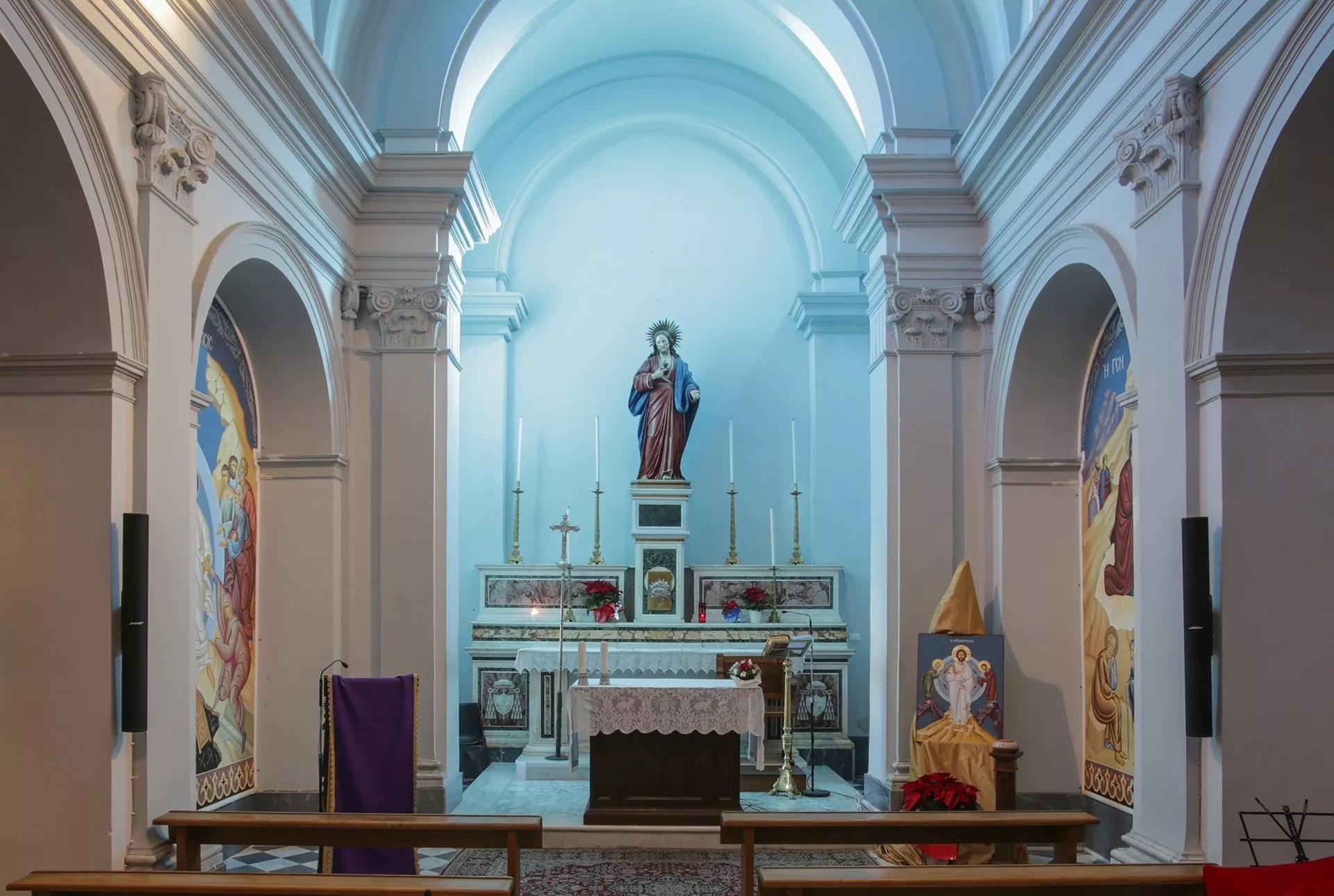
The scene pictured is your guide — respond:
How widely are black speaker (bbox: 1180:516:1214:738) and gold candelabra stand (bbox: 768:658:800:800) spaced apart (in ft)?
14.6

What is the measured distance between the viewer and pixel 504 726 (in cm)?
1164

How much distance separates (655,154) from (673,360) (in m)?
2.75

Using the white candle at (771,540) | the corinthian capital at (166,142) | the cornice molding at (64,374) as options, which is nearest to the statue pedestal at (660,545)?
the white candle at (771,540)

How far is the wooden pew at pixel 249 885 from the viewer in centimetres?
393

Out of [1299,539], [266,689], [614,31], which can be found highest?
[614,31]

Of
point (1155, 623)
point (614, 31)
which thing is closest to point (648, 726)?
point (1155, 623)

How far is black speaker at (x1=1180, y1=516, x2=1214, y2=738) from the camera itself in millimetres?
5480

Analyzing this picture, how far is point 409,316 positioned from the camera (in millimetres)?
9578

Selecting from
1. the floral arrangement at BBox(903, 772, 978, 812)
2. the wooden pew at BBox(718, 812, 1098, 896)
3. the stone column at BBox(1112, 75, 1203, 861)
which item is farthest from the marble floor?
the wooden pew at BBox(718, 812, 1098, 896)

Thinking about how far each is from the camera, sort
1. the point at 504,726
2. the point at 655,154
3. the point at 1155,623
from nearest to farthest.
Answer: the point at 1155,623 → the point at 504,726 → the point at 655,154

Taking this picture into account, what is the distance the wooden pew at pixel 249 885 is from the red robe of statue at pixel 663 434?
8.37 meters

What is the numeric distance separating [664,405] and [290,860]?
19.5 ft

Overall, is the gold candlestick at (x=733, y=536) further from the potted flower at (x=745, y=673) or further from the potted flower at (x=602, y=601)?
the potted flower at (x=745, y=673)

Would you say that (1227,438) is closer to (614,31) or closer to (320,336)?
(320,336)
